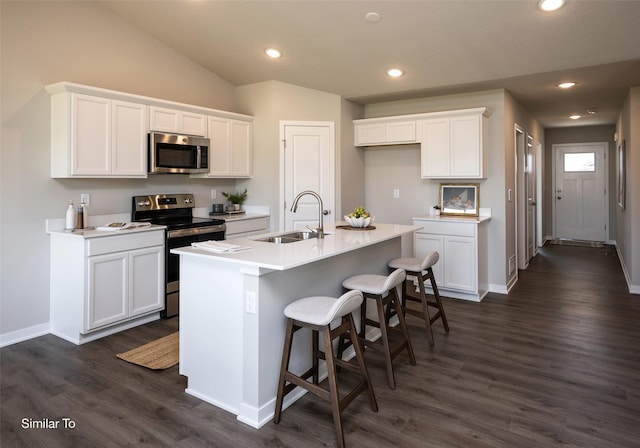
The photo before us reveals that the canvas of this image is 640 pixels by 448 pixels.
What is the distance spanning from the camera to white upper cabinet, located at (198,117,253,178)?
479cm

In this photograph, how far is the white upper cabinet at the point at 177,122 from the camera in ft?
13.5

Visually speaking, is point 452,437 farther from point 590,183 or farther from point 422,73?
point 590,183

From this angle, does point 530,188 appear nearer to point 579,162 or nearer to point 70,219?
point 579,162

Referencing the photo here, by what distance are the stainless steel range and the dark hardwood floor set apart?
359mm

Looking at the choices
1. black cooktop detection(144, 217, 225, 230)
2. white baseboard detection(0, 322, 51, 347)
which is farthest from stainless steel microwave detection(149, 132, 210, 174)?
white baseboard detection(0, 322, 51, 347)

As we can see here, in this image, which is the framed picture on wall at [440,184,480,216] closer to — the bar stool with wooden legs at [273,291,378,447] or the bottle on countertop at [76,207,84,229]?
the bar stool with wooden legs at [273,291,378,447]

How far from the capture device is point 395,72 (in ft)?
14.6

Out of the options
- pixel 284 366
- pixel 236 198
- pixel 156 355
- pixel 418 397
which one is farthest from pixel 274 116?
pixel 418 397

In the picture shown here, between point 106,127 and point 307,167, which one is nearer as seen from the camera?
point 106,127

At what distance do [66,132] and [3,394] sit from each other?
2045 mm

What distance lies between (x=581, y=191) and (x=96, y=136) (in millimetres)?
9022

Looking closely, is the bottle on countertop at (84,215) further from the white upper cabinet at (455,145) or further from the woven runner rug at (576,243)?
the woven runner rug at (576,243)

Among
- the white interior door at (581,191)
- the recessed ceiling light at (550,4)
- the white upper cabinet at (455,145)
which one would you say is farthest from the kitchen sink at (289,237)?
the white interior door at (581,191)

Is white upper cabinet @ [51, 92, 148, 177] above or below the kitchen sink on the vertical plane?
above
